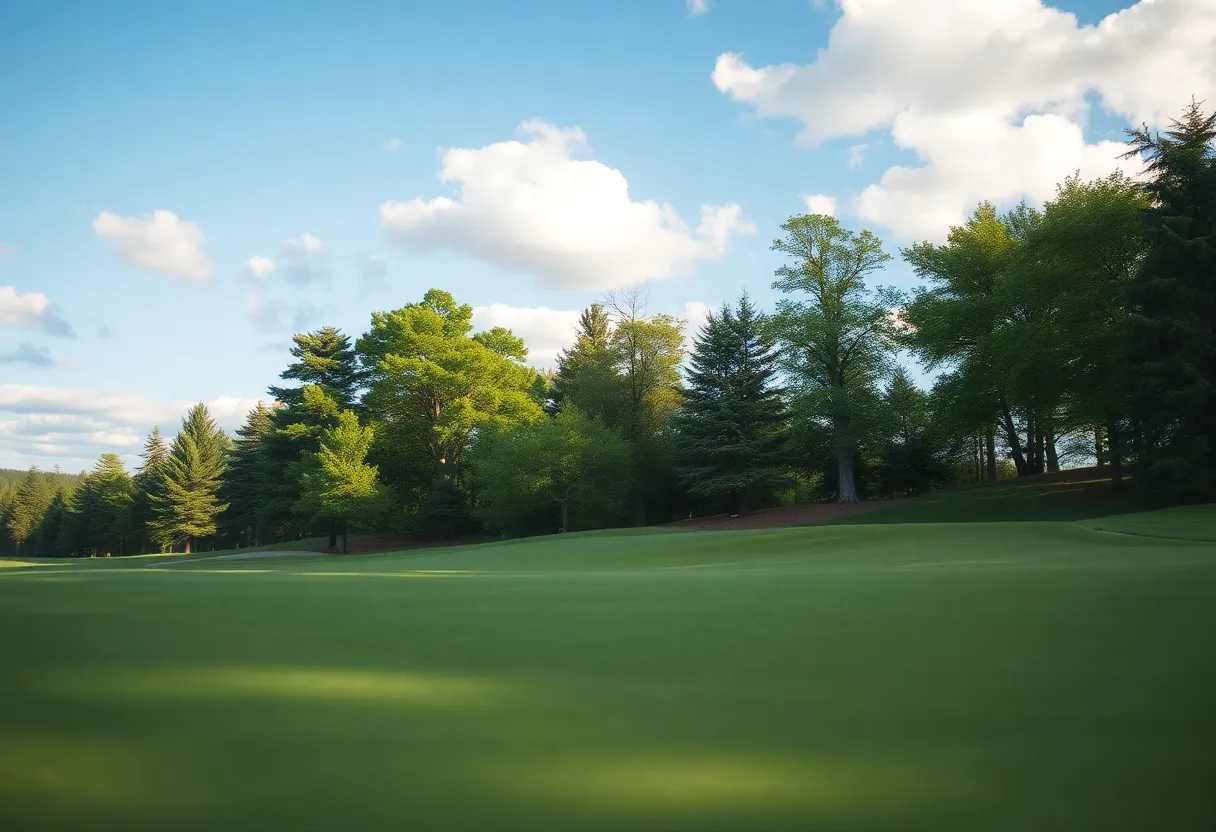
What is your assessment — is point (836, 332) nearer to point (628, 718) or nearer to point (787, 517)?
point (787, 517)

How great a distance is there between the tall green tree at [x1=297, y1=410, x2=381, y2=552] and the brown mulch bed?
563 inches

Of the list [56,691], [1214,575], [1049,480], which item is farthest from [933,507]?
[56,691]

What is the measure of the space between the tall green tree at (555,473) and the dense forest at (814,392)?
14cm

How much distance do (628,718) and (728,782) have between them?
62cm

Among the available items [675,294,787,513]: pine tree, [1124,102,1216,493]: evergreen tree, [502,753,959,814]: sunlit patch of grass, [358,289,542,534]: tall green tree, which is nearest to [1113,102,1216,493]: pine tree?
[1124,102,1216,493]: evergreen tree

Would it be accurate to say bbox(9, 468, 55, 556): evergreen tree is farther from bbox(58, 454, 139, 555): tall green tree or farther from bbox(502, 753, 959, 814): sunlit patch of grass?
bbox(502, 753, 959, 814): sunlit patch of grass

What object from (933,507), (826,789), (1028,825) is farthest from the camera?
(933,507)

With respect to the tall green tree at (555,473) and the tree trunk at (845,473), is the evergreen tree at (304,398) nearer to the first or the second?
the tall green tree at (555,473)

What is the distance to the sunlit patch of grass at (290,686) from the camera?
8.56 ft

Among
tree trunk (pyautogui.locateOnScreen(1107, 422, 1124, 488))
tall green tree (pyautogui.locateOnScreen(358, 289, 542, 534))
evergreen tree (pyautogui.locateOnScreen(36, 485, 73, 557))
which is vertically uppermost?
tall green tree (pyautogui.locateOnScreen(358, 289, 542, 534))

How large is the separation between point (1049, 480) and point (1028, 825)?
32.1 meters

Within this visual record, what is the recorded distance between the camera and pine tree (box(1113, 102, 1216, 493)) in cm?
1986

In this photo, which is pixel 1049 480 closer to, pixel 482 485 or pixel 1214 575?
pixel 482 485

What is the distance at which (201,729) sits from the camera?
7.27ft
